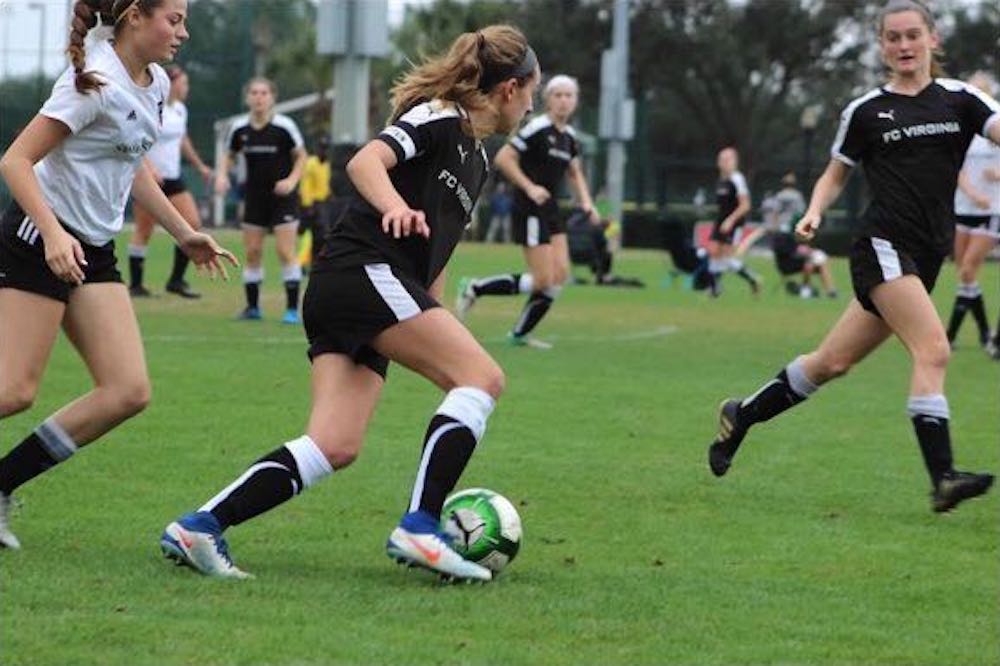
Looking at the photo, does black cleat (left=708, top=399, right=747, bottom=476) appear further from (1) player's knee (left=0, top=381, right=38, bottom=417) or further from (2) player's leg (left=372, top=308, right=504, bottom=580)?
(1) player's knee (left=0, top=381, right=38, bottom=417)

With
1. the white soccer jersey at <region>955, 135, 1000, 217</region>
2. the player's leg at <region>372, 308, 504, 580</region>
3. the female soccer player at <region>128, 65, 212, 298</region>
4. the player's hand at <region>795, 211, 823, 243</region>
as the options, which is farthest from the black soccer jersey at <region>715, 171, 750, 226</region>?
the player's leg at <region>372, 308, 504, 580</region>

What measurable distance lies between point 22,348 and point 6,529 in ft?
2.13

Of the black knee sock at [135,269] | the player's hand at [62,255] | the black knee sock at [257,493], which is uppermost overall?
the player's hand at [62,255]

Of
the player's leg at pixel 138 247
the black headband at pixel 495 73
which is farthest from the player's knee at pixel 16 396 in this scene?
the player's leg at pixel 138 247

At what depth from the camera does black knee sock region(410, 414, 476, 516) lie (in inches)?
240

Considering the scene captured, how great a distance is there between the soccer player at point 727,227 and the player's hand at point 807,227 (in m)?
16.8

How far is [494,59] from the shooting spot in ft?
20.5

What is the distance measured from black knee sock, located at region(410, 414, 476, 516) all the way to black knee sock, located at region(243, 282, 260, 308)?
451 inches

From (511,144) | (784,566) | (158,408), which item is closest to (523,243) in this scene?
(511,144)

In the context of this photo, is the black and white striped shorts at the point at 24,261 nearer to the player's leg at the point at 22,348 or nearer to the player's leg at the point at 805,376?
the player's leg at the point at 22,348

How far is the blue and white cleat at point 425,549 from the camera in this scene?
6035 mm

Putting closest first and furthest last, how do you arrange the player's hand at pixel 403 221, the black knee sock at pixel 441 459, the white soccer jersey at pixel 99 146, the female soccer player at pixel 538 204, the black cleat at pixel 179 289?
the player's hand at pixel 403 221 → the black knee sock at pixel 441 459 → the white soccer jersey at pixel 99 146 → the female soccer player at pixel 538 204 → the black cleat at pixel 179 289

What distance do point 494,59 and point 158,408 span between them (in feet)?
16.6

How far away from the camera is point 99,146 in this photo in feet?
20.7
